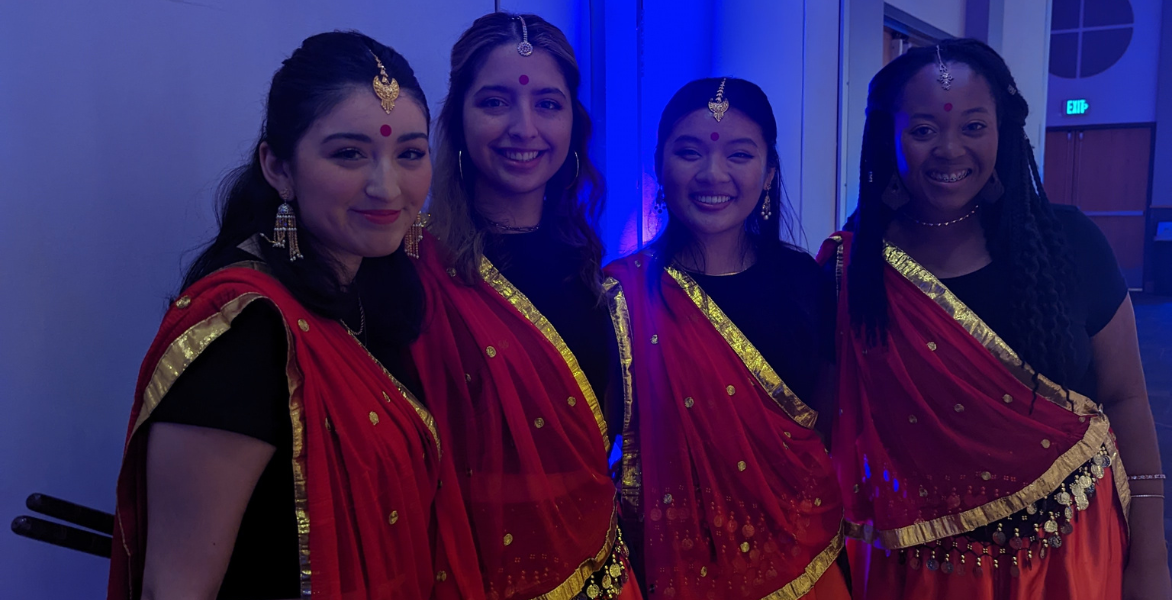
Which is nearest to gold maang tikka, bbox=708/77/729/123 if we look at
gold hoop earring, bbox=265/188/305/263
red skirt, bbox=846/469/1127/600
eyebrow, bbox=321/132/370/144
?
eyebrow, bbox=321/132/370/144

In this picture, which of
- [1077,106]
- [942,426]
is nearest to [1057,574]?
[942,426]

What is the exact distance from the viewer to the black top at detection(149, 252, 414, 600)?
824 millimetres

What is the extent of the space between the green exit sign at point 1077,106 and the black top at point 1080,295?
30.8 feet

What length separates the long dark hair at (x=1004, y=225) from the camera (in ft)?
4.79

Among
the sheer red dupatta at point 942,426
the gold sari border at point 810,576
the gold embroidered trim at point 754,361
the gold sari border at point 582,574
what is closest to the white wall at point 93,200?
the gold sari border at point 582,574

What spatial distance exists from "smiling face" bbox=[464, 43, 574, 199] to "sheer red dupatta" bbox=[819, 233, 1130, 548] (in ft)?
2.64

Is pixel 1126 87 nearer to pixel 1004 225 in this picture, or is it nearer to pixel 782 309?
pixel 1004 225

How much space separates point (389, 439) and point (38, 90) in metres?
0.78

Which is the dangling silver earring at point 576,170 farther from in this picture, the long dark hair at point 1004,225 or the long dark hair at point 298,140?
the long dark hair at point 1004,225

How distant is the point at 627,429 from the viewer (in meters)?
1.47

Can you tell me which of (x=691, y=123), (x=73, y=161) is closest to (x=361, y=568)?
(x=73, y=161)

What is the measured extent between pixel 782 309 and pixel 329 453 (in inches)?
40.0

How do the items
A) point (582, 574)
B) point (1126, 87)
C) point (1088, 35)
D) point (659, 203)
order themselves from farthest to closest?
1. point (1126, 87)
2. point (1088, 35)
3. point (659, 203)
4. point (582, 574)

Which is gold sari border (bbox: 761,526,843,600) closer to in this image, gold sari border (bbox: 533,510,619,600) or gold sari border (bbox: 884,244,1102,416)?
gold sari border (bbox: 533,510,619,600)
